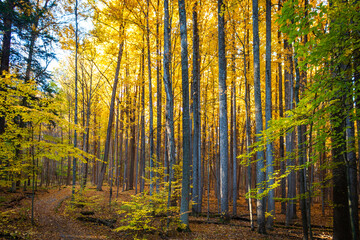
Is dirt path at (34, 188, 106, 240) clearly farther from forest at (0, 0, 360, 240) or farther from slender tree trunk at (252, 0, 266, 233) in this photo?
slender tree trunk at (252, 0, 266, 233)

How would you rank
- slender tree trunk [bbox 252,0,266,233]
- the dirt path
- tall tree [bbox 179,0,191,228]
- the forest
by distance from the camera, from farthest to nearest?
slender tree trunk [bbox 252,0,266,233] < tall tree [bbox 179,0,191,228] < the dirt path < the forest

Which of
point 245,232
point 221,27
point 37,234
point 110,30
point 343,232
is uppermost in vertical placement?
point 110,30

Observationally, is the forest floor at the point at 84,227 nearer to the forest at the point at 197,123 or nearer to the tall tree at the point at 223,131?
the forest at the point at 197,123

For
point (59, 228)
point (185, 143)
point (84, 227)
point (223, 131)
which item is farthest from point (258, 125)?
point (59, 228)

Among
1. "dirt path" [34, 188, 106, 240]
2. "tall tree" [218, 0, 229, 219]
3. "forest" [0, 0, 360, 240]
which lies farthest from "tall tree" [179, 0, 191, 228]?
"dirt path" [34, 188, 106, 240]

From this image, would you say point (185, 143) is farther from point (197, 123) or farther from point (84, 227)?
point (84, 227)

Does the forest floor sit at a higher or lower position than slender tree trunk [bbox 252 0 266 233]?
lower

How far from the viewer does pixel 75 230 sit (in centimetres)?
724

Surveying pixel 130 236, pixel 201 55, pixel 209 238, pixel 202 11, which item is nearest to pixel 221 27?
pixel 202 11

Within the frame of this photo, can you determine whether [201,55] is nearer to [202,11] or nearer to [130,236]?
[202,11]

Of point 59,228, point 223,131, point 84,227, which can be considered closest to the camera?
point 59,228

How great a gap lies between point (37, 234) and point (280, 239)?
833 cm

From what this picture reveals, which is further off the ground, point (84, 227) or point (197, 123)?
point (197, 123)

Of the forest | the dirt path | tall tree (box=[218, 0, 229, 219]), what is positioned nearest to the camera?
the forest
